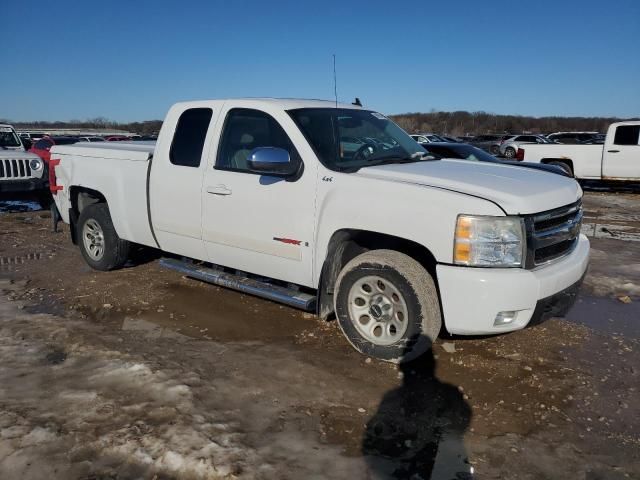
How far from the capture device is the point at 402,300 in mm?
3840

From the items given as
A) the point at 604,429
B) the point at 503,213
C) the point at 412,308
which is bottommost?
the point at 604,429

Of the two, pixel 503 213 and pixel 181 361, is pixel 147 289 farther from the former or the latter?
pixel 503 213

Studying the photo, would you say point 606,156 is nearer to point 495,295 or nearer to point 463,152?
point 463,152

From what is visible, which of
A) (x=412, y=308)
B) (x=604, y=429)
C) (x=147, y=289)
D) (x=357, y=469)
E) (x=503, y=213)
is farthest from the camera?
(x=147, y=289)

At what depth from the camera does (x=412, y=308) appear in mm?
3781

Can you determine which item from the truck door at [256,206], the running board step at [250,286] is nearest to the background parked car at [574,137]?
the truck door at [256,206]

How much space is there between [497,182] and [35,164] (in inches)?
424

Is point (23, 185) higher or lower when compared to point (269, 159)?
lower

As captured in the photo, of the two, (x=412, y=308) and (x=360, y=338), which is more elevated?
(x=412, y=308)

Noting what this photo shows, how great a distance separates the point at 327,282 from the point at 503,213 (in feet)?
4.76

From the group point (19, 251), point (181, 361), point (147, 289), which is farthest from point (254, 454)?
point (19, 251)

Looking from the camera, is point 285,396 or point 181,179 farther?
point 181,179

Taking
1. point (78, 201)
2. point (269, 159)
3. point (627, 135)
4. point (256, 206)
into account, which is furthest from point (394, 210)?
point (627, 135)

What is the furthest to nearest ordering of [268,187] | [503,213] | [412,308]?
[268,187] → [412,308] → [503,213]
